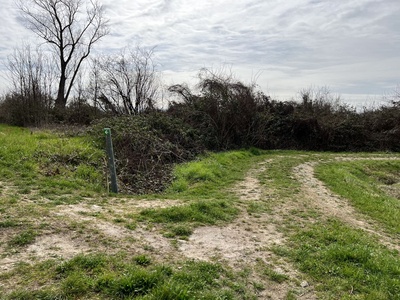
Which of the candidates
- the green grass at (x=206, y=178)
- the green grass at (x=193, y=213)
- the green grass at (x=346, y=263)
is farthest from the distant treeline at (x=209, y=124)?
the green grass at (x=346, y=263)

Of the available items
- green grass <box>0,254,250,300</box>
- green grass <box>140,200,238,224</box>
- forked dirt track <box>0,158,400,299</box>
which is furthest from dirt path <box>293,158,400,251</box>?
green grass <box>0,254,250,300</box>

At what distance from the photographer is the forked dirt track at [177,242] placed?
385cm

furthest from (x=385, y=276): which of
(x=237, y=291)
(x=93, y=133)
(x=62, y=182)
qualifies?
(x=93, y=133)

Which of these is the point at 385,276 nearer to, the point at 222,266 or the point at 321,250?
the point at 321,250

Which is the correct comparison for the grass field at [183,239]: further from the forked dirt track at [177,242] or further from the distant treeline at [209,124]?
the distant treeline at [209,124]

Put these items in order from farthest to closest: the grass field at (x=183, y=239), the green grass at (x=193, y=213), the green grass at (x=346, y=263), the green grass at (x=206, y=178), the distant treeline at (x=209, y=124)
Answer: the distant treeline at (x=209, y=124), the green grass at (x=206, y=178), the green grass at (x=193, y=213), the green grass at (x=346, y=263), the grass field at (x=183, y=239)

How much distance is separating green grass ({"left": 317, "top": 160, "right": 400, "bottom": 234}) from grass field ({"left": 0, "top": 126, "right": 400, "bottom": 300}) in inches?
3.2

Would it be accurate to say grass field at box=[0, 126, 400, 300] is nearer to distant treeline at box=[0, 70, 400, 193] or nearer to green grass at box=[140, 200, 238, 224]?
green grass at box=[140, 200, 238, 224]

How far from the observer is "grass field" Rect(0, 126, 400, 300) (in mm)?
3441

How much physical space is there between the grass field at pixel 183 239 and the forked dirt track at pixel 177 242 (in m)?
0.02

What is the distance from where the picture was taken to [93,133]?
39.1 feet

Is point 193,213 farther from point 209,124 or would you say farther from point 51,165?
point 209,124

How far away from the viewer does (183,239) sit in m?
4.85

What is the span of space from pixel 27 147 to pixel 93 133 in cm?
302
